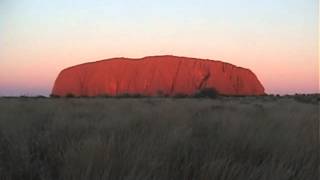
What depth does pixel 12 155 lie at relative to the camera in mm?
5141

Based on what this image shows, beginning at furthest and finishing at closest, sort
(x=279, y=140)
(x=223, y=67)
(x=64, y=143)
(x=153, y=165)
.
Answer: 1. (x=223, y=67)
2. (x=279, y=140)
3. (x=64, y=143)
4. (x=153, y=165)

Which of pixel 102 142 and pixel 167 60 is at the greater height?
pixel 102 142

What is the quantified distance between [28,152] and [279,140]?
10.5 feet

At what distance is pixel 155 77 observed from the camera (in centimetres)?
12581

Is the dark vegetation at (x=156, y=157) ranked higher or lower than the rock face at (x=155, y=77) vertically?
higher

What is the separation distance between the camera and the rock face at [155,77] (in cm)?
12106

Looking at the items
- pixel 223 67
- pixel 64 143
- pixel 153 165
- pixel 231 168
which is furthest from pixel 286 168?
pixel 223 67

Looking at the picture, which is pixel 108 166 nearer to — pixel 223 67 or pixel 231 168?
pixel 231 168

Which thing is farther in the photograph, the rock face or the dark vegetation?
the rock face

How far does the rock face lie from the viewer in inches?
4766

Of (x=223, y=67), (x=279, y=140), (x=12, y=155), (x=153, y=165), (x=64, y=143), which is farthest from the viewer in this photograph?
(x=223, y=67)

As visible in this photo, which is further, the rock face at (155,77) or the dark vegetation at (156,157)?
the rock face at (155,77)

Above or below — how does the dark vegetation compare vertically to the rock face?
above

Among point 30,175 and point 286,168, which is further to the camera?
point 286,168
